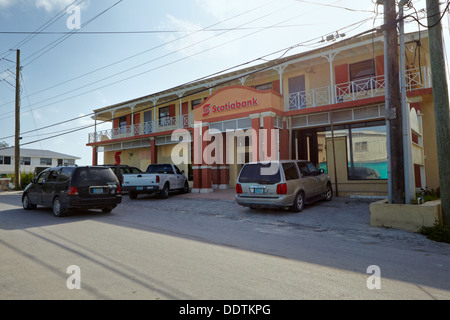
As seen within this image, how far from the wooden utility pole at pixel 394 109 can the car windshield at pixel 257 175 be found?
3.24m

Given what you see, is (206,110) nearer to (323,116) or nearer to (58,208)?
(323,116)

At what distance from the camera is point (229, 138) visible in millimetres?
19203

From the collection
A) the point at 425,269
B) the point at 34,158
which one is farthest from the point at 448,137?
the point at 34,158

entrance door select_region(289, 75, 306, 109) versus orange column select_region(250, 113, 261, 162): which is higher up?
entrance door select_region(289, 75, 306, 109)

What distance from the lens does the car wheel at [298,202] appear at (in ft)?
32.0

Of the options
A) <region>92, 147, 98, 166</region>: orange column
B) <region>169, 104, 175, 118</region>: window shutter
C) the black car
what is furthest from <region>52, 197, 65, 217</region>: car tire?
<region>92, 147, 98, 166</region>: orange column

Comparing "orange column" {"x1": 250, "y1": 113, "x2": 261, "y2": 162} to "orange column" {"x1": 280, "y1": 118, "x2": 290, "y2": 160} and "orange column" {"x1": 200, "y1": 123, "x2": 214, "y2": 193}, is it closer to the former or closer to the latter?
"orange column" {"x1": 280, "y1": 118, "x2": 290, "y2": 160}

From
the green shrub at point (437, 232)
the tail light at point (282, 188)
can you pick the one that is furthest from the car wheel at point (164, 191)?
the green shrub at point (437, 232)

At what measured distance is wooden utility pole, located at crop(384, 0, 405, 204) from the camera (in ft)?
25.4

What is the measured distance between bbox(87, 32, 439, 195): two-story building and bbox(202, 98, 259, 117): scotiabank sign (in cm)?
5

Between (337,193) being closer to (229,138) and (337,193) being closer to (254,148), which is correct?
(254,148)

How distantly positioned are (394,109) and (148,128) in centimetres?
1983

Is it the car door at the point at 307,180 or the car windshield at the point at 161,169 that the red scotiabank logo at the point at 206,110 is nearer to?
the car windshield at the point at 161,169

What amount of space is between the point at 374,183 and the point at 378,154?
4.62ft
